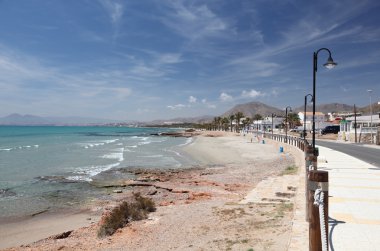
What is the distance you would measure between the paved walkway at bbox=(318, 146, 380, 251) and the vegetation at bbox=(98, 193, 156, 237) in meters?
5.95

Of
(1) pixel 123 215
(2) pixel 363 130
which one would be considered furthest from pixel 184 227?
(2) pixel 363 130

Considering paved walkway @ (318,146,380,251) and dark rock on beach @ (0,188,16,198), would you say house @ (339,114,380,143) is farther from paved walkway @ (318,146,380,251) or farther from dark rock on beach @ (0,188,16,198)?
dark rock on beach @ (0,188,16,198)

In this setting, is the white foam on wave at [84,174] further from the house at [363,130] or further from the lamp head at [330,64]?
the house at [363,130]

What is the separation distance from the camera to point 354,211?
857 centimetres

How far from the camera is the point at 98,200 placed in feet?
53.6

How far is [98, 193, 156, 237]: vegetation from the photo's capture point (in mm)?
10125

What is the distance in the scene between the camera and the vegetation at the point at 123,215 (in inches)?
399

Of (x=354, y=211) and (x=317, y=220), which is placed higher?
(x=317, y=220)

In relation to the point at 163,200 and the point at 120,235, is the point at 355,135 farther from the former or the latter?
the point at 120,235

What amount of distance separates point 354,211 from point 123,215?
22.1 ft

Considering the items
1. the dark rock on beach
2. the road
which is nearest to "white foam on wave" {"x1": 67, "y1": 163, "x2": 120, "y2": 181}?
the dark rock on beach

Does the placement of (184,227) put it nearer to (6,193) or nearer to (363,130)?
(6,193)

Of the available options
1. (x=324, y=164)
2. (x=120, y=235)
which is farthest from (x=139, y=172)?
(x=120, y=235)

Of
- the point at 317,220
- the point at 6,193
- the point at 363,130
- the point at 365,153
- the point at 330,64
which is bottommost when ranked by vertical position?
the point at 6,193
